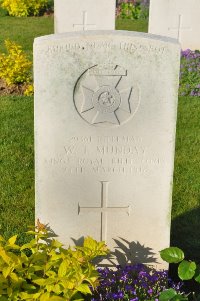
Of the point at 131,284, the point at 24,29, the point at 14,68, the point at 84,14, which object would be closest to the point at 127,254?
the point at 131,284

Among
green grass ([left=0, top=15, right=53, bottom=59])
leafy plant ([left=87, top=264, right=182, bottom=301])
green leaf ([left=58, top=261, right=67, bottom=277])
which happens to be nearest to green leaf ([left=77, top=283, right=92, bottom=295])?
green leaf ([left=58, top=261, right=67, bottom=277])

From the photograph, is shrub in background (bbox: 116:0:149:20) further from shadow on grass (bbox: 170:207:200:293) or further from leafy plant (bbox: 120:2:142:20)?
shadow on grass (bbox: 170:207:200:293)

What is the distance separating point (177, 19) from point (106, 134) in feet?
20.2

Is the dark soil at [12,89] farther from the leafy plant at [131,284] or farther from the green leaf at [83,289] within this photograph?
the green leaf at [83,289]

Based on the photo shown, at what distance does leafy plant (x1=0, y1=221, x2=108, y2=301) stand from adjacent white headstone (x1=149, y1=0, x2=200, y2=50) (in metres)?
6.11

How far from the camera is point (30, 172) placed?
17.6 ft

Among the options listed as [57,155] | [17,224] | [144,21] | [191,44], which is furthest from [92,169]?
[144,21]

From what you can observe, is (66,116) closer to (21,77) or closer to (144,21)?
(21,77)

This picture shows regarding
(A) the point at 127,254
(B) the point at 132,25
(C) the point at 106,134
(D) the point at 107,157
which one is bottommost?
(A) the point at 127,254

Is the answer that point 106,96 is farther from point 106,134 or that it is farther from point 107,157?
point 107,157

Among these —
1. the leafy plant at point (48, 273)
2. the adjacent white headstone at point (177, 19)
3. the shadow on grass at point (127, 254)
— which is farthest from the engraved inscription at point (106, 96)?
the adjacent white headstone at point (177, 19)

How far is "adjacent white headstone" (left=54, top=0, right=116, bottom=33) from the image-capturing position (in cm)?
816

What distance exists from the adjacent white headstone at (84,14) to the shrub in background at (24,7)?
5449 mm

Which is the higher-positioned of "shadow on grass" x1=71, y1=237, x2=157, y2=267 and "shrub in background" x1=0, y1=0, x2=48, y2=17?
"shrub in background" x1=0, y1=0, x2=48, y2=17
